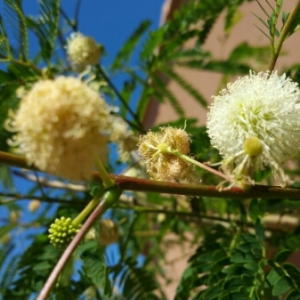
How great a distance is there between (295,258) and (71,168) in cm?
172

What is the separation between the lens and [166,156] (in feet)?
2.17

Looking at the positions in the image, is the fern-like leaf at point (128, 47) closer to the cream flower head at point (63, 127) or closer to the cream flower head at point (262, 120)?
the cream flower head at point (262, 120)

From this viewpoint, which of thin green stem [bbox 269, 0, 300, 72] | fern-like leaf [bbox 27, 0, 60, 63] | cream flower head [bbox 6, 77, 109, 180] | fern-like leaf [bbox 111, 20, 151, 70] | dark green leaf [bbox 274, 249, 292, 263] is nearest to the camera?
cream flower head [bbox 6, 77, 109, 180]

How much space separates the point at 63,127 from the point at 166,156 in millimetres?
223

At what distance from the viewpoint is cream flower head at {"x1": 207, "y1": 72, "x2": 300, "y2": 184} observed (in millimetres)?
658

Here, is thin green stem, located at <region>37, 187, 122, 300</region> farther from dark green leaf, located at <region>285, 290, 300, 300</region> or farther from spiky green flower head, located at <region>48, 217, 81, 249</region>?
dark green leaf, located at <region>285, 290, 300, 300</region>

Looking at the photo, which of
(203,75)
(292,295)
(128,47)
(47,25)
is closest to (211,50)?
(203,75)

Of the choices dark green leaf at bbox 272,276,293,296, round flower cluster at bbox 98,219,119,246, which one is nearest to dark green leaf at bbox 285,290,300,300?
dark green leaf at bbox 272,276,293,296

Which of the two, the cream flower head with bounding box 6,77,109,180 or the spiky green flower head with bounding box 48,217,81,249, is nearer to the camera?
the cream flower head with bounding box 6,77,109,180

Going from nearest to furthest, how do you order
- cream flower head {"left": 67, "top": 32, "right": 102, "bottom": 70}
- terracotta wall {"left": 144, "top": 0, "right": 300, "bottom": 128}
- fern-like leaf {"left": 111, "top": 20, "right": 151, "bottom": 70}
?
1. cream flower head {"left": 67, "top": 32, "right": 102, "bottom": 70}
2. fern-like leaf {"left": 111, "top": 20, "right": 151, "bottom": 70}
3. terracotta wall {"left": 144, "top": 0, "right": 300, "bottom": 128}

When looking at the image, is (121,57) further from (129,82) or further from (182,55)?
(182,55)

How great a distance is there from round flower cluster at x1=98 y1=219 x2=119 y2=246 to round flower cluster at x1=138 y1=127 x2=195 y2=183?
435 millimetres

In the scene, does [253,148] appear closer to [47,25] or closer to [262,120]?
[262,120]

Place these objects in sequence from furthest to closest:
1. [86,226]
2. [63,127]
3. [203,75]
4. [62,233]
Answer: [203,75] < [62,233] < [86,226] < [63,127]
